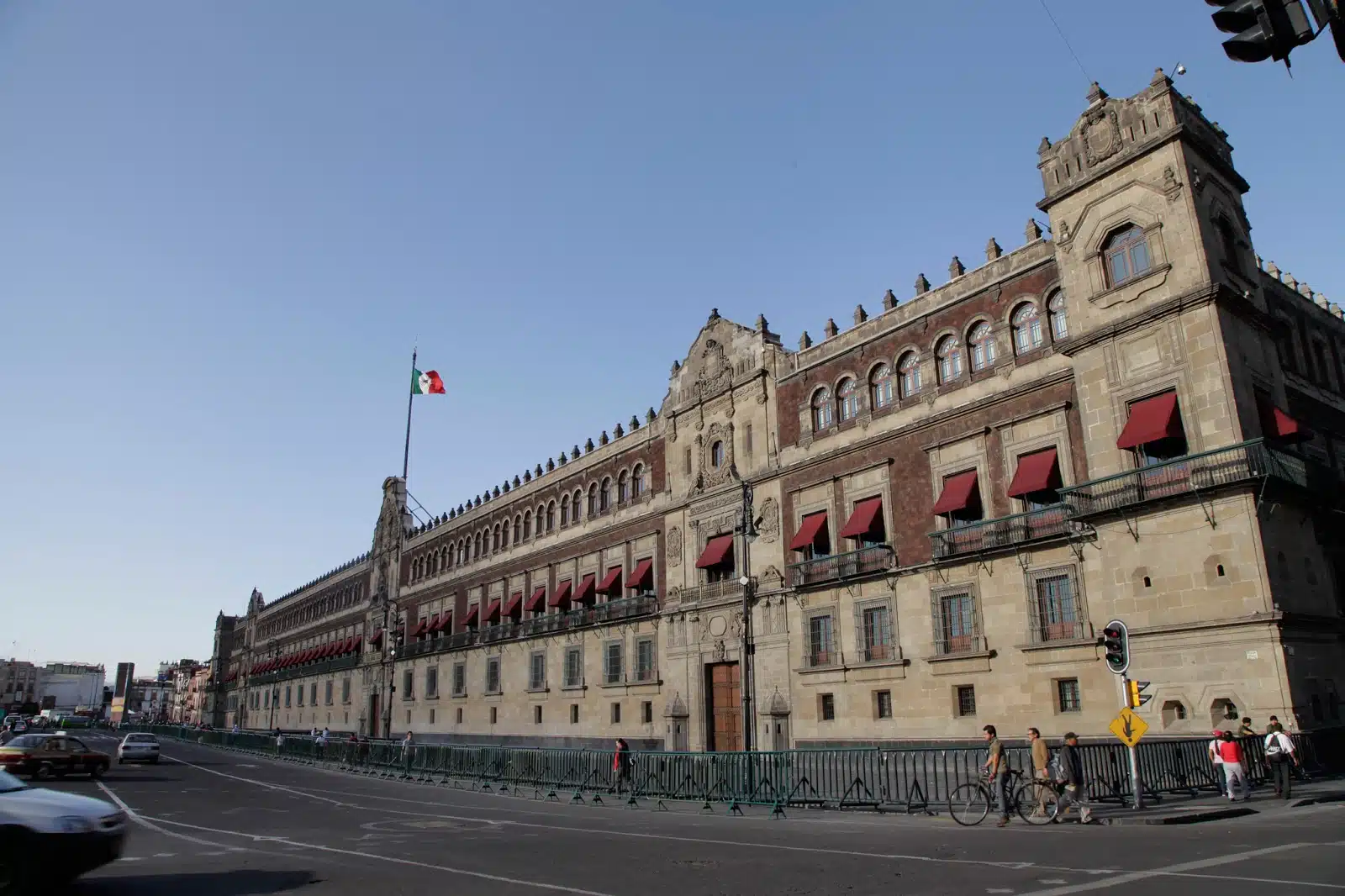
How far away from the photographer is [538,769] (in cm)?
2659

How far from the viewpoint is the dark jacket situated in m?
15.5

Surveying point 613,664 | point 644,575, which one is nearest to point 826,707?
point 644,575

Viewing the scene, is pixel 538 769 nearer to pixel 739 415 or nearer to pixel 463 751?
pixel 463 751

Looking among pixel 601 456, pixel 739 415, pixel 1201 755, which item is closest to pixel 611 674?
pixel 601 456

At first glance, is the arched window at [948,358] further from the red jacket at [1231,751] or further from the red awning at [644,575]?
the red awning at [644,575]

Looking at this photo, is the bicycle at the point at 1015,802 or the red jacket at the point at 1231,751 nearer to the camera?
the bicycle at the point at 1015,802

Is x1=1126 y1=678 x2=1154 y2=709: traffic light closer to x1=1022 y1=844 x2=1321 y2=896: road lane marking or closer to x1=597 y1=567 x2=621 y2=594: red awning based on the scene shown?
x1=1022 y1=844 x2=1321 y2=896: road lane marking

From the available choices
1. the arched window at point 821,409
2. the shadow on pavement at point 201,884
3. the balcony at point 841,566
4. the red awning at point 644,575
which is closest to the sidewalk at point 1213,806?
the balcony at point 841,566

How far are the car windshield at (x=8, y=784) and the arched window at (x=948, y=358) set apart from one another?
82.2 ft

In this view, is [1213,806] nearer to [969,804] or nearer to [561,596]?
[969,804]

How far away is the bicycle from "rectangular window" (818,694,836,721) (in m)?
13.2

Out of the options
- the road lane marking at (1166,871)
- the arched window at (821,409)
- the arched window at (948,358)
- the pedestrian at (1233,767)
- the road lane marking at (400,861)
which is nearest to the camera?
the road lane marking at (1166,871)

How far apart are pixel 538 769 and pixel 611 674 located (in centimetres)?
1461

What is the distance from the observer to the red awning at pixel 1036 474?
79.0 ft
